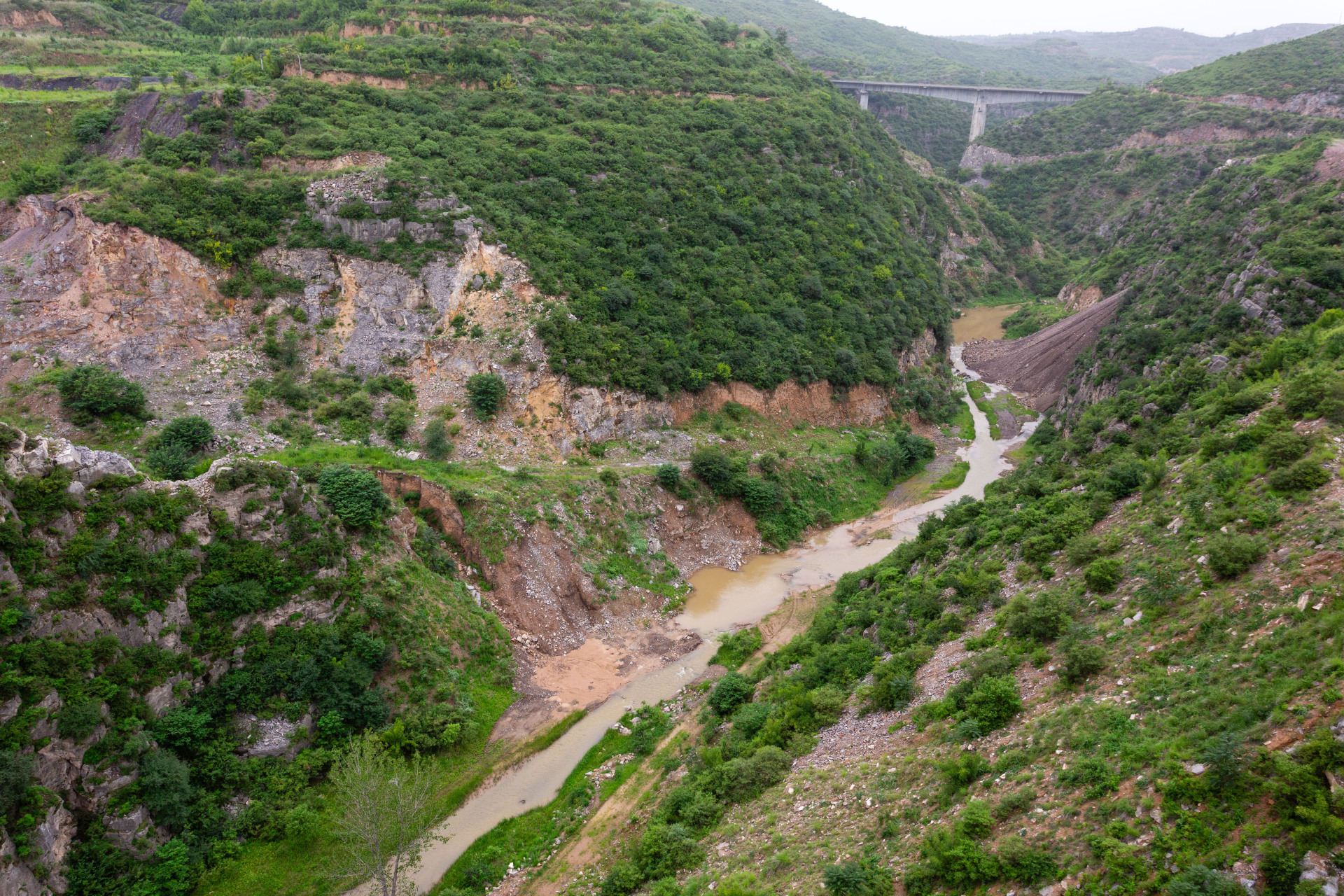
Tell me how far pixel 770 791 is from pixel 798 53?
16795 centimetres

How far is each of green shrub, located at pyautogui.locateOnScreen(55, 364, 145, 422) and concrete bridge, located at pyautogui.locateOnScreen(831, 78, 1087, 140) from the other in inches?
5035

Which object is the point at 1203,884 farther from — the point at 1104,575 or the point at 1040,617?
the point at 1104,575

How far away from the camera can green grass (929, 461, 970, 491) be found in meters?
51.9

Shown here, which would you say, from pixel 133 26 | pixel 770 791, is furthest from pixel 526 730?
pixel 133 26

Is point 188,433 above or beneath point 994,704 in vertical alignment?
above

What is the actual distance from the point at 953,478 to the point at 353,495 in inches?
1667

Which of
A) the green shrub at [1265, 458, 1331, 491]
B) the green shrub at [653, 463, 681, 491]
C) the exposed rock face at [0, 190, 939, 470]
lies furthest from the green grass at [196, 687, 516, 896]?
the green shrub at [1265, 458, 1331, 491]

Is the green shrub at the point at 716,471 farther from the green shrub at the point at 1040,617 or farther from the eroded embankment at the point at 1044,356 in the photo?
the eroded embankment at the point at 1044,356

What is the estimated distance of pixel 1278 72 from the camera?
312 ft

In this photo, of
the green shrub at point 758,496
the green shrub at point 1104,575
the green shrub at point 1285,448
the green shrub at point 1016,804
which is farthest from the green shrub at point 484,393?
the green shrub at point 1285,448

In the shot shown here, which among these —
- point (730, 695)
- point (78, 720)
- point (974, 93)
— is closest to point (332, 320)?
point (78, 720)

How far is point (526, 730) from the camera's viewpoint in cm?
3025

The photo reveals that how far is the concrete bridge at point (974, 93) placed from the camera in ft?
428

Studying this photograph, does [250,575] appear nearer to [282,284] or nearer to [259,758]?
[259,758]
